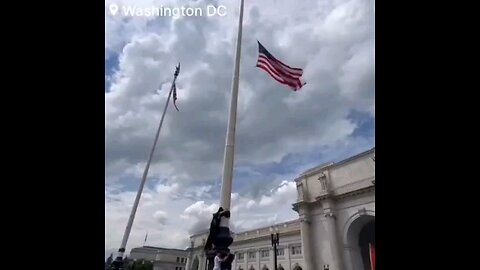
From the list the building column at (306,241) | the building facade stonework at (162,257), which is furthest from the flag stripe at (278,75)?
the building facade stonework at (162,257)

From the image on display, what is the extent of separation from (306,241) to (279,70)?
3038 cm

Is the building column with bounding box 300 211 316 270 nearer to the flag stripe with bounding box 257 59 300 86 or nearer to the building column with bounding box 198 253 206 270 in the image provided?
the flag stripe with bounding box 257 59 300 86

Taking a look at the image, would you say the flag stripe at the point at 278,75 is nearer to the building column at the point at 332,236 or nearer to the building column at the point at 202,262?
the building column at the point at 332,236

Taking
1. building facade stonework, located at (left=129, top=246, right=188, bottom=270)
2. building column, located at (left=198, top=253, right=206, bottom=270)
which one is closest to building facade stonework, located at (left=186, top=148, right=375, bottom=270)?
building column, located at (left=198, top=253, right=206, bottom=270)

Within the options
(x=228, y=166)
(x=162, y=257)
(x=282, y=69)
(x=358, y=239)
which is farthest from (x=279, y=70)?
(x=162, y=257)

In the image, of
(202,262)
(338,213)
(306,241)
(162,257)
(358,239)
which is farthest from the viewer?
(162,257)

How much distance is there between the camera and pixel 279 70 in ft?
36.0

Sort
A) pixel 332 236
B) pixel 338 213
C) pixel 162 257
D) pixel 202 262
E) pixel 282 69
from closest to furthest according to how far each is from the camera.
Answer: pixel 282 69 → pixel 332 236 → pixel 338 213 → pixel 202 262 → pixel 162 257

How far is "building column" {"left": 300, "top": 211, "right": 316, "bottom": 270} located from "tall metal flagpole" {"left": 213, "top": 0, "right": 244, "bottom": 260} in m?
31.0

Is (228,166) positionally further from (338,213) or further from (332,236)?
(338,213)

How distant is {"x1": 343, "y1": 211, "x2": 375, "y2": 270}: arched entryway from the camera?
32.6m
